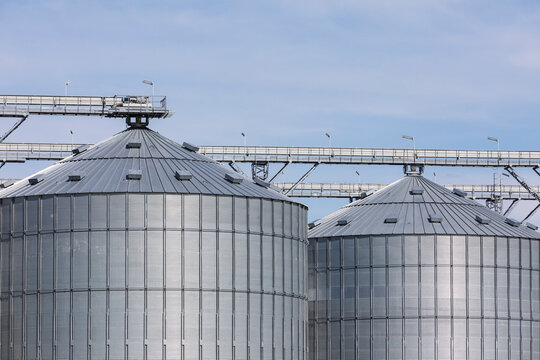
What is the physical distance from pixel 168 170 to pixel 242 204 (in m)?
7.14

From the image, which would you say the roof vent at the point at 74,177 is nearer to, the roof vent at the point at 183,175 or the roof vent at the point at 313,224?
the roof vent at the point at 183,175

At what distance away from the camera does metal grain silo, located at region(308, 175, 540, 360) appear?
12138 cm

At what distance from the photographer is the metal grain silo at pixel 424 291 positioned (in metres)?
121

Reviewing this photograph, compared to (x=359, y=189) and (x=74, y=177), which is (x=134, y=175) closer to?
(x=74, y=177)

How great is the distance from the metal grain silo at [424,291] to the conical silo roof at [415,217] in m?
0.19

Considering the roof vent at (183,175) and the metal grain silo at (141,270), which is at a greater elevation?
the roof vent at (183,175)

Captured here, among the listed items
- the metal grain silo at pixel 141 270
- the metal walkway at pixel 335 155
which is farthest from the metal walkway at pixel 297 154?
the metal grain silo at pixel 141 270

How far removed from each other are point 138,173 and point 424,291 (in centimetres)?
2956

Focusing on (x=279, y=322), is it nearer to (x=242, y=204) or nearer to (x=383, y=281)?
(x=242, y=204)

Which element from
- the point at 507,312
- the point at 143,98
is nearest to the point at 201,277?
the point at 143,98

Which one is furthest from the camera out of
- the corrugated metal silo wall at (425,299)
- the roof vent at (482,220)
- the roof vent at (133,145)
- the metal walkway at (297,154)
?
the metal walkway at (297,154)

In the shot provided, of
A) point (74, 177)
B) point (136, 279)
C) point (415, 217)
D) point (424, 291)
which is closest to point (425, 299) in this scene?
point (424, 291)

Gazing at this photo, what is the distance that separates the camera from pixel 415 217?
126938mm

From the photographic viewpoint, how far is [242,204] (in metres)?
106
